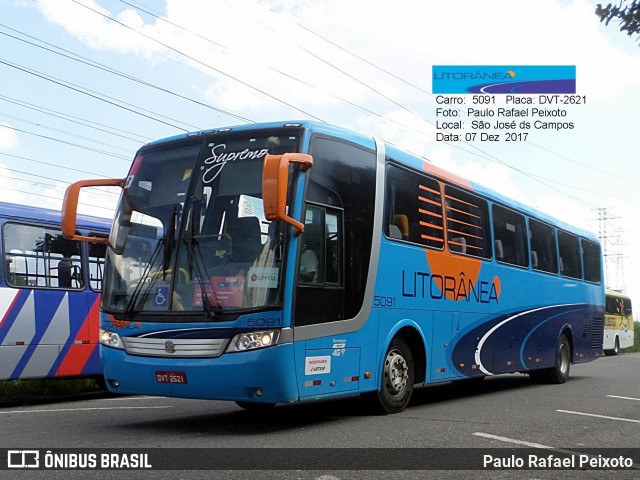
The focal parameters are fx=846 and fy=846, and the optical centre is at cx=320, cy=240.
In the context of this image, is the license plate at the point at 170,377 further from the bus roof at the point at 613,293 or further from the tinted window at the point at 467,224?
the bus roof at the point at 613,293

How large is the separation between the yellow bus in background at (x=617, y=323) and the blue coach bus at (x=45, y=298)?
31933mm

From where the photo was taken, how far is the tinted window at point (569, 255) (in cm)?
1803

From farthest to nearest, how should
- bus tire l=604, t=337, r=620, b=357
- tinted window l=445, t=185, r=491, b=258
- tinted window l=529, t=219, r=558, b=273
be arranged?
bus tire l=604, t=337, r=620, b=357, tinted window l=529, t=219, r=558, b=273, tinted window l=445, t=185, r=491, b=258

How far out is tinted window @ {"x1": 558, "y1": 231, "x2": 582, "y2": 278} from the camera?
18031 mm

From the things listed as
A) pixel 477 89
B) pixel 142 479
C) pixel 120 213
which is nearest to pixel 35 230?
pixel 120 213

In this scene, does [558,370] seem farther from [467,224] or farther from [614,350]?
[614,350]

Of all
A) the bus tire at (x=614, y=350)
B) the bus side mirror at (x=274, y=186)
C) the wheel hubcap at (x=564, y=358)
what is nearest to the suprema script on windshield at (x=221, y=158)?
the bus side mirror at (x=274, y=186)

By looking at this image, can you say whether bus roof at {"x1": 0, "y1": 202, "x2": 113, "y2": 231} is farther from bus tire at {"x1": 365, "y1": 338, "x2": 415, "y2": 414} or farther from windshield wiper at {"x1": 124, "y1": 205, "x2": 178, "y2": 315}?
bus tire at {"x1": 365, "y1": 338, "x2": 415, "y2": 414}

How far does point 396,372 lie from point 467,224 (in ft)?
11.1

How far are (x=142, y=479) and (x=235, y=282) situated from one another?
2716 millimetres

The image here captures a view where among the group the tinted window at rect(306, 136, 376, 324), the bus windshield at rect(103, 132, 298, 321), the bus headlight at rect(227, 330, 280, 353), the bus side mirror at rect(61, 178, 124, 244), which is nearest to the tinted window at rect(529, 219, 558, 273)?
the tinted window at rect(306, 136, 376, 324)

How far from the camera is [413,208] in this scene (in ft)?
37.0

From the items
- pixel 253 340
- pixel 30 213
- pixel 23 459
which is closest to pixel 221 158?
pixel 253 340

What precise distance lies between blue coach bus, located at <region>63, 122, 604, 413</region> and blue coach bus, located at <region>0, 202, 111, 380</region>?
4.16 m
